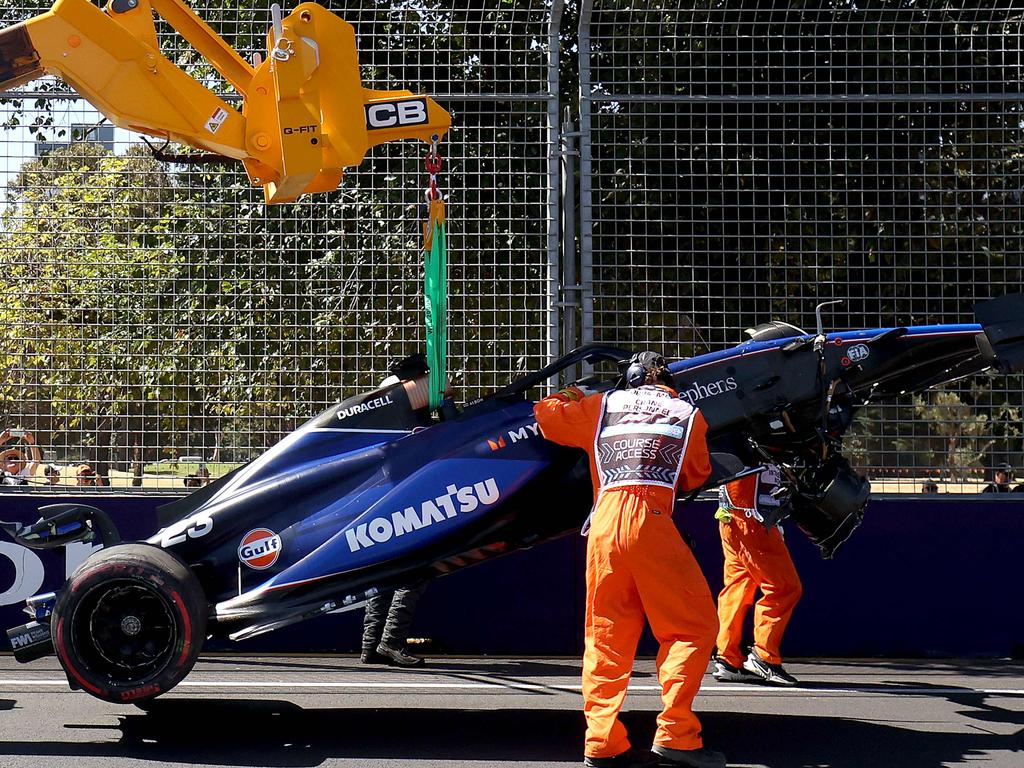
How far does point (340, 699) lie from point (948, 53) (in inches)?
232

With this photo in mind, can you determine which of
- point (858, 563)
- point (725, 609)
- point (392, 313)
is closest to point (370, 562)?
point (725, 609)

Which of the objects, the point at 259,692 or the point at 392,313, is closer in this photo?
the point at 259,692

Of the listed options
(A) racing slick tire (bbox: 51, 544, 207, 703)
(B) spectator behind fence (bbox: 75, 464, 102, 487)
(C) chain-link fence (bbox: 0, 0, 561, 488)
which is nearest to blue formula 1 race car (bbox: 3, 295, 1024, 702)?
(A) racing slick tire (bbox: 51, 544, 207, 703)

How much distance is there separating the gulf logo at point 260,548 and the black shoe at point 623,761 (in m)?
1.86

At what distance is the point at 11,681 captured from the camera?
286 inches

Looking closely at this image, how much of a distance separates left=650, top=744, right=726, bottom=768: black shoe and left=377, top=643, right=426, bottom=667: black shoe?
2.76m

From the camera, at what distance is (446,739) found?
6051mm

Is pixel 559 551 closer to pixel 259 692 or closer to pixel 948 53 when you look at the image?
pixel 259 692

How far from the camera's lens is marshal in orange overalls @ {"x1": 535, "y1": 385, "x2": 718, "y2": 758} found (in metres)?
5.36

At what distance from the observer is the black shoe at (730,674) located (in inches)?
295

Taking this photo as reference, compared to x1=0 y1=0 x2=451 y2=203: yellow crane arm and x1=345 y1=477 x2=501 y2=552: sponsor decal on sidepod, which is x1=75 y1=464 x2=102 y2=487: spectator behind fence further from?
x1=345 y1=477 x2=501 y2=552: sponsor decal on sidepod

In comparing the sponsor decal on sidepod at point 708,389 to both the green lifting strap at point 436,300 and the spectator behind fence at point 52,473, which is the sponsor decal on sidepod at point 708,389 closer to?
the green lifting strap at point 436,300

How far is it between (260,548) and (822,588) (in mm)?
3874

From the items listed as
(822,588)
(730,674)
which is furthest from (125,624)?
(822,588)
